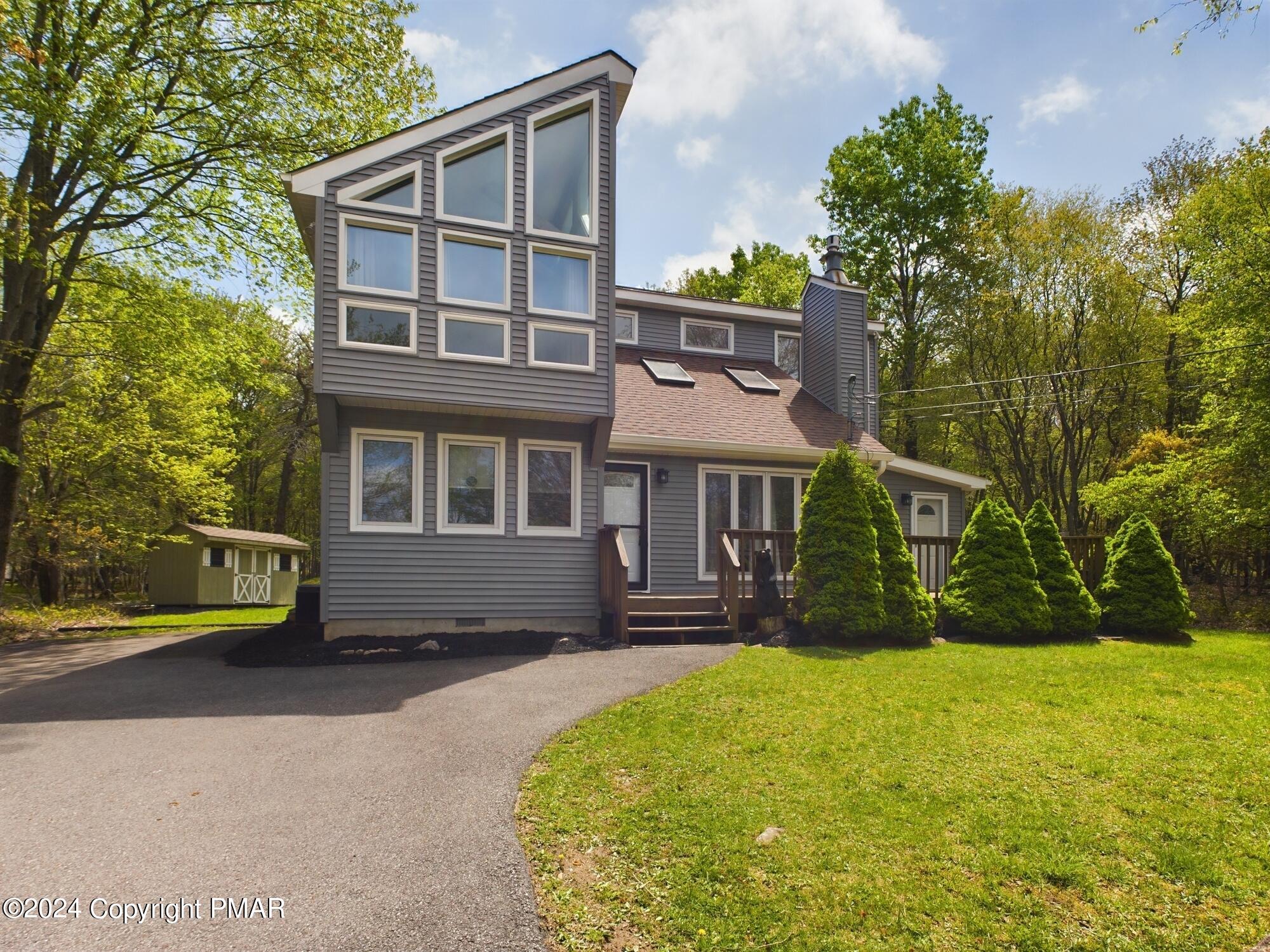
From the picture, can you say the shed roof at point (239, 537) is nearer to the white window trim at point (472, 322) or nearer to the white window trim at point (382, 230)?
the white window trim at point (382, 230)

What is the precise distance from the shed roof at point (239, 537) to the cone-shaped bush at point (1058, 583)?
21222mm

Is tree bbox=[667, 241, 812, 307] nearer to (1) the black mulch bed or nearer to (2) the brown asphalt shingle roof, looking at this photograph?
(2) the brown asphalt shingle roof

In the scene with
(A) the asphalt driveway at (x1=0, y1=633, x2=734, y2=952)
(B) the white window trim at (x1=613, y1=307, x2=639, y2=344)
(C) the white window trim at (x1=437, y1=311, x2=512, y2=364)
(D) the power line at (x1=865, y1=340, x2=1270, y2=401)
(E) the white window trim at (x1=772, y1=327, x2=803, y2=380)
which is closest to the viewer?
(A) the asphalt driveway at (x1=0, y1=633, x2=734, y2=952)

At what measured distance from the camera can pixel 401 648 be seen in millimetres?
8594

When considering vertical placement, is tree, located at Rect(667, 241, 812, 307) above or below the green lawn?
above

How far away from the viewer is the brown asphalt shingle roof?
459 inches

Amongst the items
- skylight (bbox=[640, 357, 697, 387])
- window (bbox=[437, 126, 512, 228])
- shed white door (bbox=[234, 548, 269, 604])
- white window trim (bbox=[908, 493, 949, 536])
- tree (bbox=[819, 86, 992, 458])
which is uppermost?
tree (bbox=[819, 86, 992, 458])

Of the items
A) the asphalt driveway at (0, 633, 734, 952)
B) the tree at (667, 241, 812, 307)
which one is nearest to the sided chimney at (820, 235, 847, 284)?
the tree at (667, 241, 812, 307)

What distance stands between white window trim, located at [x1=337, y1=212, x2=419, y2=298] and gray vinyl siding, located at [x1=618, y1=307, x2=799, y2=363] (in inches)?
239

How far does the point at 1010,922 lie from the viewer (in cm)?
273

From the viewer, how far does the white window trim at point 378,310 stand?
28.2ft

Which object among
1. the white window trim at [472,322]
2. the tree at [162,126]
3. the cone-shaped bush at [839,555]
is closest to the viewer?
the cone-shaped bush at [839,555]

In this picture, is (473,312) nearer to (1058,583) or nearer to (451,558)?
(451,558)

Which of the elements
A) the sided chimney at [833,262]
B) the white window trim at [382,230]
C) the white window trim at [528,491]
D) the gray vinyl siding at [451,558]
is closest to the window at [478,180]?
the white window trim at [382,230]
